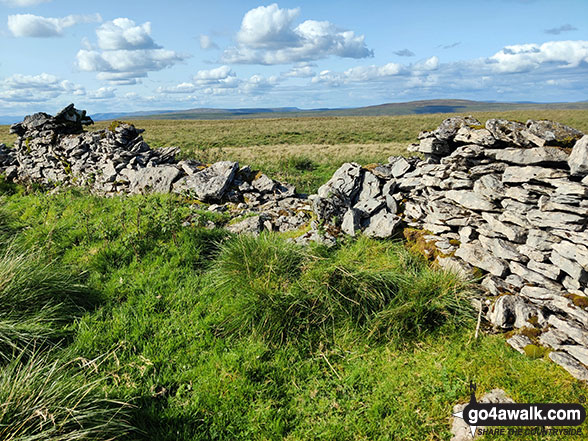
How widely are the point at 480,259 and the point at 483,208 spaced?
34.2 inches

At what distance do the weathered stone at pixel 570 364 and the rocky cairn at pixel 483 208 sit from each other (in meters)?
0.01

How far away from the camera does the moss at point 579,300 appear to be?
181 inches

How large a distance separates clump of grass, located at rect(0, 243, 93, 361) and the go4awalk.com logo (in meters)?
5.01

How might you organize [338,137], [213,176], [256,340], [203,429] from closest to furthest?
[203,429], [256,340], [213,176], [338,137]

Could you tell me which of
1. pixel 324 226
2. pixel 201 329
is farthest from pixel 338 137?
pixel 201 329

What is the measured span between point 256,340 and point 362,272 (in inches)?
71.7

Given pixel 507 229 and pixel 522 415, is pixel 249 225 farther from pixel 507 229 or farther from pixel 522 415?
pixel 522 415

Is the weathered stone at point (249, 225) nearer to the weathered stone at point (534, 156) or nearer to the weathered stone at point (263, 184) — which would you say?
the weathered stone at point (263, 184)

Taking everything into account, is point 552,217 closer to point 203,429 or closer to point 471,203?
point 471,203

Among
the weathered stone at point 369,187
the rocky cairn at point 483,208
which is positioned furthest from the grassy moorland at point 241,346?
the weathered stone at point 369,187

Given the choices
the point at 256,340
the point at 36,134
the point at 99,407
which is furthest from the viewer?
the point at 36,134

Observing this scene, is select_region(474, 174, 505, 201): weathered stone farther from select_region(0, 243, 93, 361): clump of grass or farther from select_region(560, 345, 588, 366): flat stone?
select_region(0, 243, 93, 361): clump of grass

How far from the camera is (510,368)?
4352mm

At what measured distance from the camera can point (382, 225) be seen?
7.26 metres
